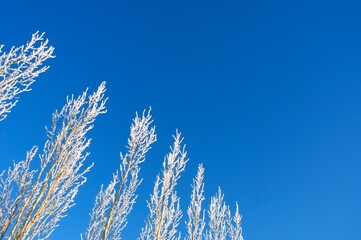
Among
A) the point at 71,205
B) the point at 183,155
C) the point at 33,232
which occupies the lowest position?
the point at 33,232

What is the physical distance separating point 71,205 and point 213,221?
24.3 feet

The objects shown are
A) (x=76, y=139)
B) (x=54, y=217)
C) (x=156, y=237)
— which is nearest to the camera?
(x=54, y=217)

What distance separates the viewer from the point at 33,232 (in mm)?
4746

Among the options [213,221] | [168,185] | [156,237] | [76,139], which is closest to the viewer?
[76,139]

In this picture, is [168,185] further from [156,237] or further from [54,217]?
[54,217]

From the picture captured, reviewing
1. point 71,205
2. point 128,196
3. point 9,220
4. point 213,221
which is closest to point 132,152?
point 128,196

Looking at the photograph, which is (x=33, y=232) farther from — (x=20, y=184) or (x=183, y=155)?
(x=183, y=155)

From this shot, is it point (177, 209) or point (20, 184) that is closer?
point (20, 184)

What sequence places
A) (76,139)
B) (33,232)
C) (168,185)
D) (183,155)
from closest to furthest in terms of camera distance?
1. (33,232)
2. (76,139)
3. (168,185)
4. (183,155)

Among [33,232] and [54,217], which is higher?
[54,217]

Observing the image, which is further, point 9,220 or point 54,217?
point 54,217

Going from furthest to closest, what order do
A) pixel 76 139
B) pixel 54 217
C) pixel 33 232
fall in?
pixel 76 139, pixel 54 217, pixel 33 232

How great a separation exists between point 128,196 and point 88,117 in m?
2.35

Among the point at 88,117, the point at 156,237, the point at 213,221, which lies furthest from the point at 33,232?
the point at 213,221
